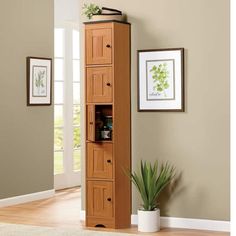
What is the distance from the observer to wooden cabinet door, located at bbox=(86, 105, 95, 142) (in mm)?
6332

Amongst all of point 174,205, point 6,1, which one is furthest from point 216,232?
point 6,1

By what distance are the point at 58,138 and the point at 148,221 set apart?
3.47 metres

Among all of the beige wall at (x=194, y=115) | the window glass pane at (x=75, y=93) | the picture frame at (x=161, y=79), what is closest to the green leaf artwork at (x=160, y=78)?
the picture frame at (x=161, y=79)

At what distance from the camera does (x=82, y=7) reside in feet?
22.2

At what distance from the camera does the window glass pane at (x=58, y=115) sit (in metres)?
9.29

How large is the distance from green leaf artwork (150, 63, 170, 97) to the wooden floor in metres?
1.35

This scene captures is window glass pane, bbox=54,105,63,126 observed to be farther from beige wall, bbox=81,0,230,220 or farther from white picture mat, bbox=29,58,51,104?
beige wall, bbox=81,0,230,220

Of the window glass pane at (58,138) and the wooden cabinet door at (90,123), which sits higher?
the wooden cabinet door at (90,123)

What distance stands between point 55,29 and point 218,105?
387 centimetres

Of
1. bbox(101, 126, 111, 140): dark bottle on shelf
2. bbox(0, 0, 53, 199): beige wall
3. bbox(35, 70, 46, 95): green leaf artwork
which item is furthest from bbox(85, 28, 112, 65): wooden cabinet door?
bbox(35, 70, 46, 95): green leaf artwork

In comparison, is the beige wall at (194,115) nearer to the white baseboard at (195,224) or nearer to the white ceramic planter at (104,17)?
the white baseboard at (195,224)

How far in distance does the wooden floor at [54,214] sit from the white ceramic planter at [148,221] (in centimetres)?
7

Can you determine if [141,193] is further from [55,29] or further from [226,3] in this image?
[55,29]

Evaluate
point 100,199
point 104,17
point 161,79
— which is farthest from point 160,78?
point 100,199
